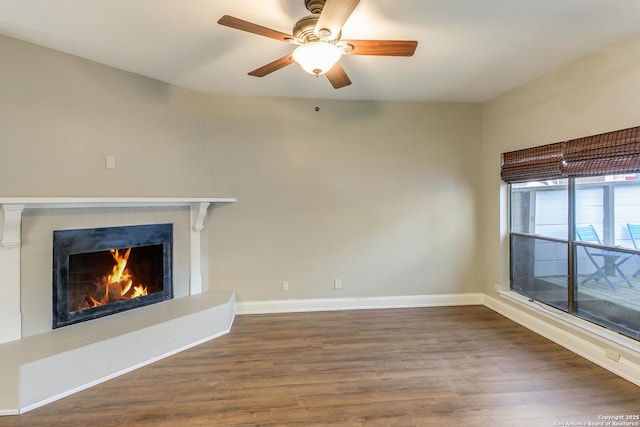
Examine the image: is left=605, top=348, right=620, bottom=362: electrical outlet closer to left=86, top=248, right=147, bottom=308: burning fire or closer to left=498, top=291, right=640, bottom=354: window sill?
left=498, top=291, right=640, bottom=354: window sill

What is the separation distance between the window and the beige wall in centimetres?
69

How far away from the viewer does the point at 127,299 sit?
10.1ft

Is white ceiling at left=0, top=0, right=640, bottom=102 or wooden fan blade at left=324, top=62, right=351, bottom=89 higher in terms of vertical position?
white ceiling at left=0, top=0, right=640, bottom=102

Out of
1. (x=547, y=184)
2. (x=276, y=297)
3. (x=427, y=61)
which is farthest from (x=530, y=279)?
(x=276, y=297)

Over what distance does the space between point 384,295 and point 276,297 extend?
1.35 metres

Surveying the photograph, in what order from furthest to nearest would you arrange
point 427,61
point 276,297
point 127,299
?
1. point 276,297
2. point 127,299
3. point 427,61

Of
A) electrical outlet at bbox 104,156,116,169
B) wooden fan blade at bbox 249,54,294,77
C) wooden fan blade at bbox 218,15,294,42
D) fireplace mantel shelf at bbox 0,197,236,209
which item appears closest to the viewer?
wooden fan blade at bbox 218,15,294,42

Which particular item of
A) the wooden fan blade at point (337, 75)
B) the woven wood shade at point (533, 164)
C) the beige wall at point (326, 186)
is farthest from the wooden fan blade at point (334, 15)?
the woven wood shade at point (533, 164)

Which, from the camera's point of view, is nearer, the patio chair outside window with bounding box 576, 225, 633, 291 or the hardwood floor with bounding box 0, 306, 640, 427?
the hardwood floor with bounding box 0, 306, 640, 427

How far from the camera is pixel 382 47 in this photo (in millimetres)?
1946

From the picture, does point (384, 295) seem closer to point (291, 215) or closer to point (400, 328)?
point (400, 328)

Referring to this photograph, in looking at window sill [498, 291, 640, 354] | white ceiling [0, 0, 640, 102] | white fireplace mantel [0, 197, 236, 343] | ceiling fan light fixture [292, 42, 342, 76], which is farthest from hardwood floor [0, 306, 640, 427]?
white ceiling [0, 0, 640, 102]

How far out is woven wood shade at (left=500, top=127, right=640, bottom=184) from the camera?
2387 mm

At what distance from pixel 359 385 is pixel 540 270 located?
2411mm
